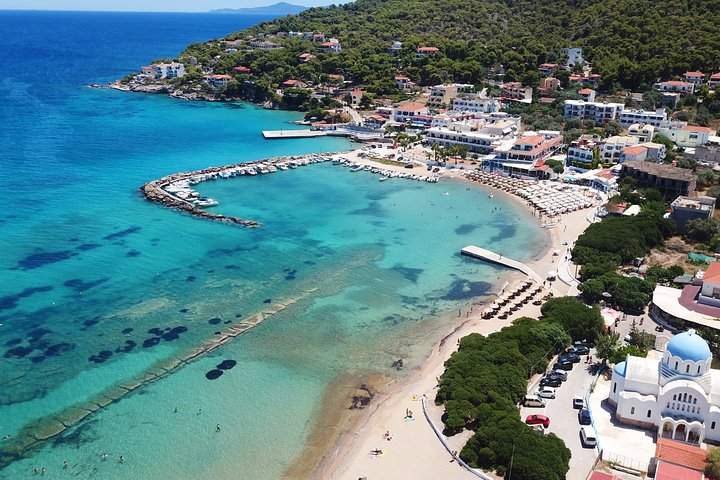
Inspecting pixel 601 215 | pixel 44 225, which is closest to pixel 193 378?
pixel 44 225

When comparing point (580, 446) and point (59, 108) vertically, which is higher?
point (59, 108)

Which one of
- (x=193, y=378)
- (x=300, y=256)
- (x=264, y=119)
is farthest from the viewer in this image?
(x=264, y=119)

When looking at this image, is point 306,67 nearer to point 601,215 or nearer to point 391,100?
point 391,100

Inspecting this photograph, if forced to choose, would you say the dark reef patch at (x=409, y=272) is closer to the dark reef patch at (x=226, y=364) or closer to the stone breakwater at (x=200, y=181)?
the stone breakwater at (x=200, y=181)

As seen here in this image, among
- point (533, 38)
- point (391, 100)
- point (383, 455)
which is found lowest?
point (383, 455)

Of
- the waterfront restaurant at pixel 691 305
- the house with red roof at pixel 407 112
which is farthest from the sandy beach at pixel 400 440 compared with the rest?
the house with red roof at pixel 407 112

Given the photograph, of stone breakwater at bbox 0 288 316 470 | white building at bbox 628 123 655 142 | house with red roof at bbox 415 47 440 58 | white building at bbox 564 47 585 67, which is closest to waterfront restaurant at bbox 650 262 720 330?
stone breakwater at bbox 0 288 316 470

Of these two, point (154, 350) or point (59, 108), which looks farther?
point (59, 108)
